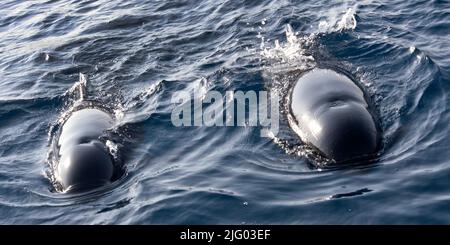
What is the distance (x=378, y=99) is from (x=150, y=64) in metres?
6.71

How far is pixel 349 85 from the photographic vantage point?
11.6 meters

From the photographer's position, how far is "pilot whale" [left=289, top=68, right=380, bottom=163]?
9.99 meters

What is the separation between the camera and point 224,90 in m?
14.3

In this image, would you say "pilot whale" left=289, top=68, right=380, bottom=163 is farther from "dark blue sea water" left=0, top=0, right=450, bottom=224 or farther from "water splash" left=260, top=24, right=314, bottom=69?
"water splash" left=260, top=24, right=314, bottom=69

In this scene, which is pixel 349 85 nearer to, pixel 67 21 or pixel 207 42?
pixel 207 42

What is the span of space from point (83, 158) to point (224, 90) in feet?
14.5

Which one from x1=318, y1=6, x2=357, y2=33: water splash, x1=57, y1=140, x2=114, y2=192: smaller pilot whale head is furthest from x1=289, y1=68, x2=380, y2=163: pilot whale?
x1=318, y1=6, x2=357, y2=33: water splash

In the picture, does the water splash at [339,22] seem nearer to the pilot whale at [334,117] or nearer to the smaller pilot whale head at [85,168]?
the pilot whale at [334,117]

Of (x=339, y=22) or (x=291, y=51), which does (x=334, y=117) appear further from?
(x=339, y=22)
